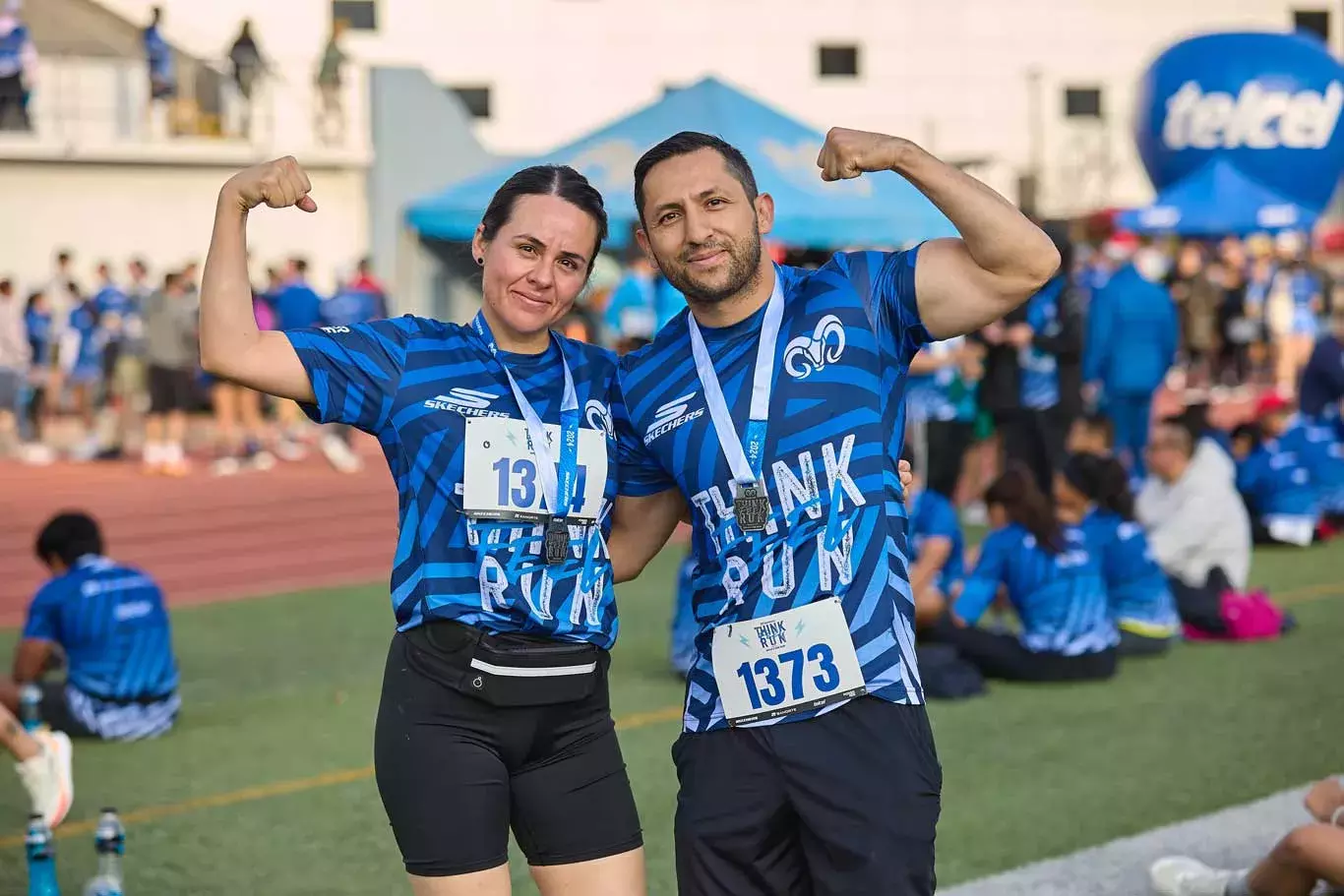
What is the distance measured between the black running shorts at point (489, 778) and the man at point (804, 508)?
17 centimetres

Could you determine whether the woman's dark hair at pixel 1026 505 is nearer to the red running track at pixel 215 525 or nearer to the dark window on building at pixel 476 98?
the red running track at pixel 215 525

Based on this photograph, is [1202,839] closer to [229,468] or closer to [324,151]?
[229,468]

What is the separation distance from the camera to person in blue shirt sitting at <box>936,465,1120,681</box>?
26.5ft

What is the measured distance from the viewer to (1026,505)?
811 cm

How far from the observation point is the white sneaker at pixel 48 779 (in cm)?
531

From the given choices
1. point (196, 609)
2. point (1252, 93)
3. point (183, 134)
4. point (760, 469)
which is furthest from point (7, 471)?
point (1252, 93)

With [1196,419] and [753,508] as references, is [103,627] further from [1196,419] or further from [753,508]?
[1196,419]

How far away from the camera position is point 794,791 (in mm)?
3096

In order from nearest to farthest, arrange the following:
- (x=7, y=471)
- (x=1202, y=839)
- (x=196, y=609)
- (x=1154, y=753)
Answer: (x=1202, y=839), (x=1154, y=753), (x=196, y=609), (x=7, y=471)

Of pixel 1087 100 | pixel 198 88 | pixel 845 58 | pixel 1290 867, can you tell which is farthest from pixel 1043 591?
pixel 1087 100

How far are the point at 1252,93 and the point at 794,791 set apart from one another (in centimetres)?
2337

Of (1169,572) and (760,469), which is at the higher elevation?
(760,469)

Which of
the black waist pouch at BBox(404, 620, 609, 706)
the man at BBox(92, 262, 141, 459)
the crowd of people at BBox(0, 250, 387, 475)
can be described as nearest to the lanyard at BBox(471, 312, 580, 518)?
the black waist pouch at BBox(404, 620, 609, 706)

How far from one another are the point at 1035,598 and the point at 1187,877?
316 cm
